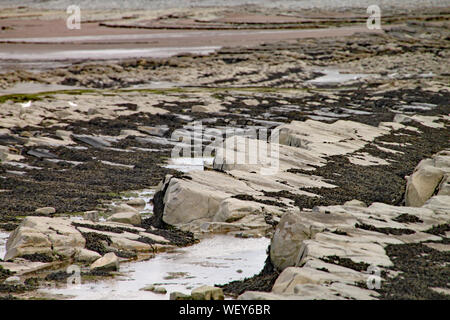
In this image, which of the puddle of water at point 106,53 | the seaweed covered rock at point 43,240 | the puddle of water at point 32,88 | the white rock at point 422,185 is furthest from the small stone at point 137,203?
the puddle of water at point 106,53

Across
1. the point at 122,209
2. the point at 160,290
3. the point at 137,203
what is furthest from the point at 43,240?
the point at 137,203

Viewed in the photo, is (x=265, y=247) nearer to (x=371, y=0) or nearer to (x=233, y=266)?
(x=233, y=266)

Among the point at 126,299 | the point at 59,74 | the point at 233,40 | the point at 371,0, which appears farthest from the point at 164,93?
the point at 371,0

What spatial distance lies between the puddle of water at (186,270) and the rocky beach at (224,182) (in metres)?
0.04

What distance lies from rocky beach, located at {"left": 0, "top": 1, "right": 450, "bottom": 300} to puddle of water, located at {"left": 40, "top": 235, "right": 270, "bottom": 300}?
0.04 m

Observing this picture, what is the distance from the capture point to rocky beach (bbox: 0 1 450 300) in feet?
31.0

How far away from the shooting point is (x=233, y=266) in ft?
35.3

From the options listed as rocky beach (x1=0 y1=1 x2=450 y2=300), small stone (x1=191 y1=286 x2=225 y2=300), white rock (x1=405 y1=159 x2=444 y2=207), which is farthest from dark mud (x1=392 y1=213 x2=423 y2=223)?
small stone (x1=191 y1=286 x2=225 y2=300)

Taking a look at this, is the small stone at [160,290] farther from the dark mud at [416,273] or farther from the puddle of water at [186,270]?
the dark mud at [416,273]

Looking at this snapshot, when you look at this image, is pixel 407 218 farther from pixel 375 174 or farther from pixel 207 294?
pixel 375 174

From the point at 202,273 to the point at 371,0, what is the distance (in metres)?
104

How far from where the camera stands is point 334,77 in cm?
4484

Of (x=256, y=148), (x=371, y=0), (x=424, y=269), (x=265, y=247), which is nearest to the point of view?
(x=424, y=269)
